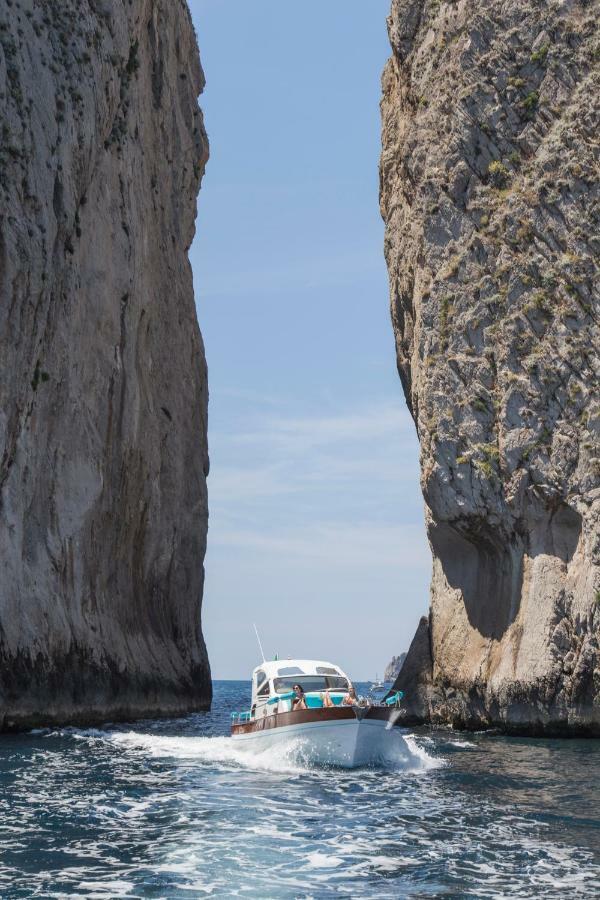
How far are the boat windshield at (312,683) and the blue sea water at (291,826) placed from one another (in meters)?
2.73

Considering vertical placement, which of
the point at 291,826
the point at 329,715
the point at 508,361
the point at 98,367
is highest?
the point at 98,367

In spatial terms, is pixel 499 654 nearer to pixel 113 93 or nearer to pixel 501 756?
pixel 501 756

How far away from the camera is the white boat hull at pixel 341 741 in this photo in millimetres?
29250

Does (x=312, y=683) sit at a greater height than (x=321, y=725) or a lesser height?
greater

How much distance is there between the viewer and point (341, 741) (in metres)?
29.2

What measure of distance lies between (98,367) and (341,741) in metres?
27.1

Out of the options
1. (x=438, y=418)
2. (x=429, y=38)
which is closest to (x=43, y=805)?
(x=438, y=418)

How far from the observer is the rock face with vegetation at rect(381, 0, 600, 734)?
144 ft

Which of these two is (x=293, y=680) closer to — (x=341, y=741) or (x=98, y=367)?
(x=341, y=741)

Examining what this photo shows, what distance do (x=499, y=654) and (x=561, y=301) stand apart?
14891mm

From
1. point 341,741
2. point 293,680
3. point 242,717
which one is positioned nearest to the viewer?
point 341,741

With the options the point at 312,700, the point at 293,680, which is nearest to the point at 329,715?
the point at 312,700

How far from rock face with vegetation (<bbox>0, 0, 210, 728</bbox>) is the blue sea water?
12.7 metres

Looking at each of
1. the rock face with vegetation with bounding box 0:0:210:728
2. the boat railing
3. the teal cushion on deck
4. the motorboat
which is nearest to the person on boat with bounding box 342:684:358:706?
the motorboat
